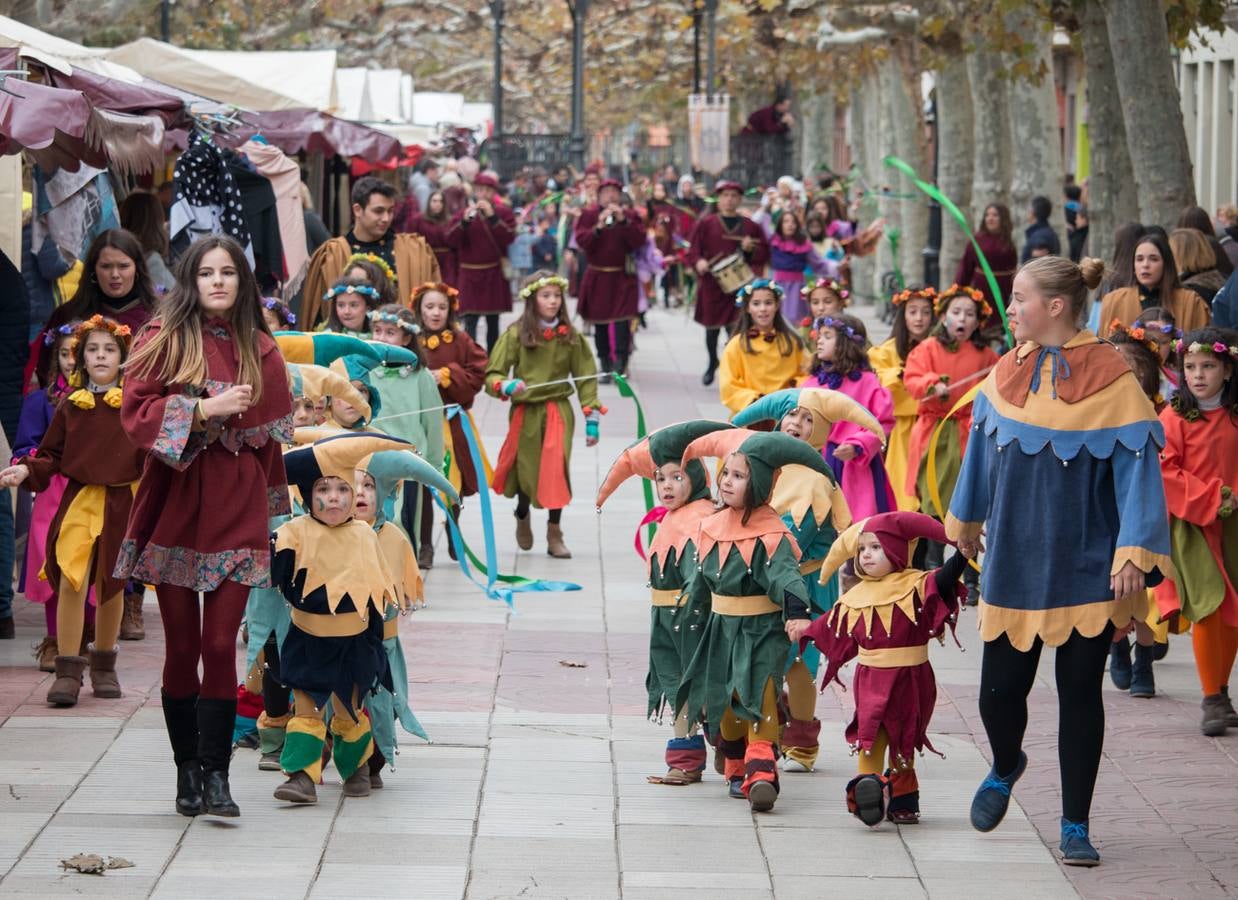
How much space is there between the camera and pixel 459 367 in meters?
11.4

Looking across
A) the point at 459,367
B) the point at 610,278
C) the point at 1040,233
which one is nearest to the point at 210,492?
the point at 459,367

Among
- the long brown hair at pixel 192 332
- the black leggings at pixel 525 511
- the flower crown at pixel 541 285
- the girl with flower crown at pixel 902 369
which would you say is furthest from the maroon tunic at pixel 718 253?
the long brown hair at pixel 192 332

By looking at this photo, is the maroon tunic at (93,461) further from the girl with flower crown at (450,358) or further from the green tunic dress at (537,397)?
the green tunic dress at (537,397)

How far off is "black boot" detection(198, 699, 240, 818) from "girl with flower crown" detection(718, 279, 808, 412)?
16.4 feet

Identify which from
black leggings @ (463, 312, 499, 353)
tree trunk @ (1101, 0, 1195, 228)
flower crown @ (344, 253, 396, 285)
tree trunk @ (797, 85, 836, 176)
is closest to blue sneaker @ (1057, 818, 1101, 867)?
flower crown @ (344, 253, 396, 285)

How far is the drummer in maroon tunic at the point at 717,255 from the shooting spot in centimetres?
2078

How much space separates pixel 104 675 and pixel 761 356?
14.0 feet

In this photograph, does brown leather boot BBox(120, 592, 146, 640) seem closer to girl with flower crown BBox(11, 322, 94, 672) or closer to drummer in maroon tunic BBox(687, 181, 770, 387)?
girl with flower crown BBox(11, 322, 94, 672)

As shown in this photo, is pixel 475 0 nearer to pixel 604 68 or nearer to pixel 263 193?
pixel 604 68

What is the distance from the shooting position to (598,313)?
67.6 feet

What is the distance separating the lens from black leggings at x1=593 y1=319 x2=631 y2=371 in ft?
68.6

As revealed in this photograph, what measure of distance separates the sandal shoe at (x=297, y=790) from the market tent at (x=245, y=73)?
Answer: 31.1ft

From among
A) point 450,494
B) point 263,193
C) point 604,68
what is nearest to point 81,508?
point 450,494

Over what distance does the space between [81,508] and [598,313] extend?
41.0 ft
